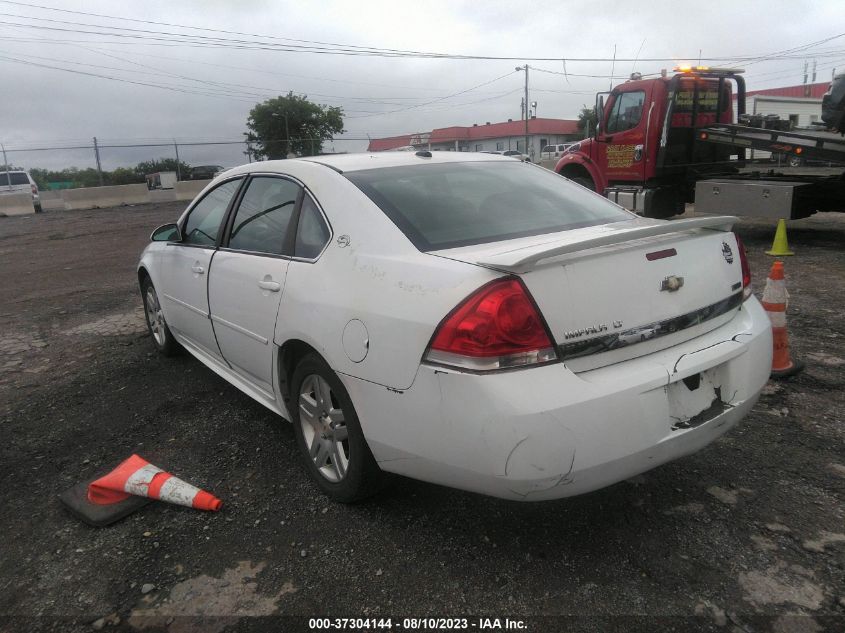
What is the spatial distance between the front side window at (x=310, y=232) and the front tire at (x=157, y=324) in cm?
236

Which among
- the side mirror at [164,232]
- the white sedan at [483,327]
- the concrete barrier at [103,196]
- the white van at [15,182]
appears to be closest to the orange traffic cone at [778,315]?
the white sedan at [483,327]

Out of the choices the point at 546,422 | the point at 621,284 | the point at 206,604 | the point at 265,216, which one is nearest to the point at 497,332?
the point at 546,422

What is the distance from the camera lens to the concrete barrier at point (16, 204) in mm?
25359

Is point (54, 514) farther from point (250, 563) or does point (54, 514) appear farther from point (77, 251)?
point (77, 251)

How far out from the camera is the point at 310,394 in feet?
9.89

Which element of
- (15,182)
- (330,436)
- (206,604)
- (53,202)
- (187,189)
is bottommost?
(206,604)

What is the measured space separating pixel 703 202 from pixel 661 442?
29.5ft

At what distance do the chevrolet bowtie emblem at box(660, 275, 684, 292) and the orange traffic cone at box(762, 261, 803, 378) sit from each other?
1675 mm

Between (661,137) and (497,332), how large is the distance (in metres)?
9.35

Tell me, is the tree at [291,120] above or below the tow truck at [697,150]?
above

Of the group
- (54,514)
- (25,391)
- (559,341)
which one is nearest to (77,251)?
(25,391)

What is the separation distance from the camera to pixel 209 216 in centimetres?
423

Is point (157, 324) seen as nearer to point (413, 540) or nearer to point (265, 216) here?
point (265, 216)

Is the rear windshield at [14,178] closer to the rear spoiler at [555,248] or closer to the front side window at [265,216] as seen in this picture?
the front side window at [265,216]
